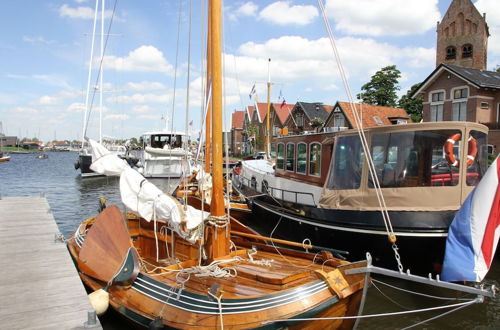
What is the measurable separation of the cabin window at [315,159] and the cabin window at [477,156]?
3634mm

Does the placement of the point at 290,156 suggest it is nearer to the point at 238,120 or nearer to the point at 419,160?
the point at 419,160

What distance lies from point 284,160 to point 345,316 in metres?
7.69

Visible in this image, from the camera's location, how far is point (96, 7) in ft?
46.1

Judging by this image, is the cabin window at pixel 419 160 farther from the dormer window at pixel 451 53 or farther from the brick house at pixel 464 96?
the dormer window at pixel 451 53

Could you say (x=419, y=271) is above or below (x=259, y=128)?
below

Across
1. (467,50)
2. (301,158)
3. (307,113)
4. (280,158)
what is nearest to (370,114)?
(307,113)

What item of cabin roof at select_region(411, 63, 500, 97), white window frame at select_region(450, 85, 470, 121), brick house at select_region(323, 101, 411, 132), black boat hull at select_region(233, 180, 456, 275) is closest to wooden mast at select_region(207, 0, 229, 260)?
black boat hull at select_region(233, 180, 456, 275)

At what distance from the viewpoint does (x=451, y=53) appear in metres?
43.3

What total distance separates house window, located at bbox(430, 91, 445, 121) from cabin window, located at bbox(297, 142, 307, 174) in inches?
826

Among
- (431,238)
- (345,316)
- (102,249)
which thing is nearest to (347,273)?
(345,316)

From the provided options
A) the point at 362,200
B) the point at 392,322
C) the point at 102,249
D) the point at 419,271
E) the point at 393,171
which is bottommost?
the point at 392,322

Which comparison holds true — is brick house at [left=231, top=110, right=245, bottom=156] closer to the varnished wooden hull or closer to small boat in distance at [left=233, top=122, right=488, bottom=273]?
small boat in distance at [left=233, top=122, right=488, bottom=273]

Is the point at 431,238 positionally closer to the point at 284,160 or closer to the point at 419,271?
the point at 419,271

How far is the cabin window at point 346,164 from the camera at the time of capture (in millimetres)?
8109
